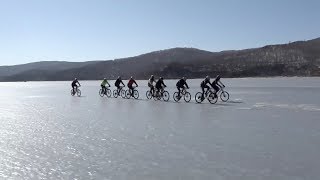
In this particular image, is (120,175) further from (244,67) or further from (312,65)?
(244,67)

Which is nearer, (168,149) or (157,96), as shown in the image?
(168,149)

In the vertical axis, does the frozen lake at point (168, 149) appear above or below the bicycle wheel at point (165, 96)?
below

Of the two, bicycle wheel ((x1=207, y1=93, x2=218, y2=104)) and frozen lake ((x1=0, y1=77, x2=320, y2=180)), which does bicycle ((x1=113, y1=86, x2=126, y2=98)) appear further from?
frozen lake ((x1=0, y1=77, x2=320, y2=180))

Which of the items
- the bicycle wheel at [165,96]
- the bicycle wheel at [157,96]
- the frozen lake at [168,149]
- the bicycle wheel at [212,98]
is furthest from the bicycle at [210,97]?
the frozen lake at [168,149]

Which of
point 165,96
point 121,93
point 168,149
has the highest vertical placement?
point 121,93

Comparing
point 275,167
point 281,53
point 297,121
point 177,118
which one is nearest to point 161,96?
point 177,118

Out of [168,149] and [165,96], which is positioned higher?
[165,96]

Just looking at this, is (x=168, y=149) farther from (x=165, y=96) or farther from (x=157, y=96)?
(x=165, y=96)

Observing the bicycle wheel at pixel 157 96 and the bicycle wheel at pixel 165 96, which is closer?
the bicycle wheel at pixel 165 96

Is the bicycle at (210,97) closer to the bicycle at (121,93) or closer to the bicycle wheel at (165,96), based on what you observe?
the bicycle wheel at (165,96)

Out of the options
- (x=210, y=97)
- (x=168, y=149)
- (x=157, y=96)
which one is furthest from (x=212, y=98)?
(x=168, y=149)

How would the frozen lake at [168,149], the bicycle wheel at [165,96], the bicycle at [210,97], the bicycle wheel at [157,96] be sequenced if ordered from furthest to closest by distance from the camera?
the bicycle wheel at [157,96], the bicycle wheel at [165,96], the bicycle at [210,97], the frozen lake at [168,149]

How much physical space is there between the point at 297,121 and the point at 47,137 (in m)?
7.32

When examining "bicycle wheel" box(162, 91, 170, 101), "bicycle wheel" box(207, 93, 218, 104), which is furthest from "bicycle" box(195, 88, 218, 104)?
"bicycle wheel" box(162, 91, 170, 101)
